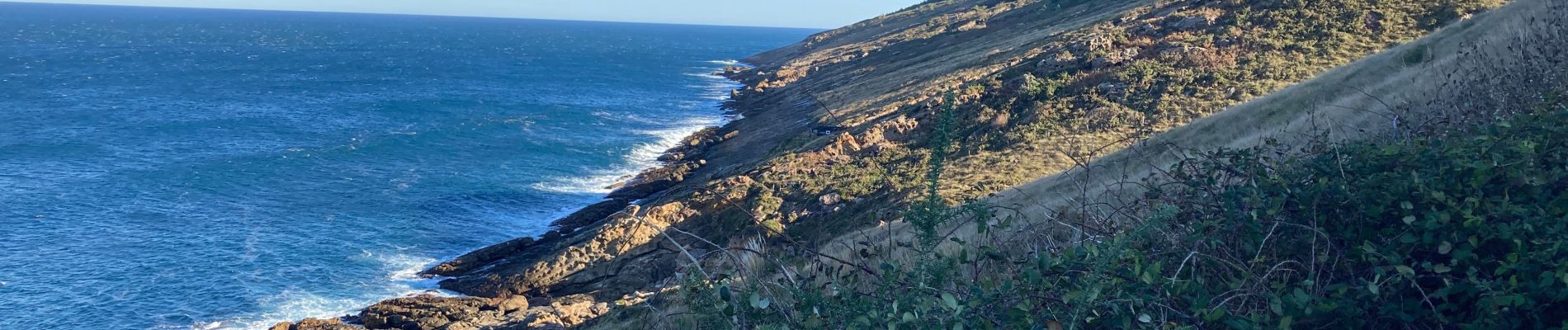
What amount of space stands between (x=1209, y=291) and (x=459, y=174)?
43.2m

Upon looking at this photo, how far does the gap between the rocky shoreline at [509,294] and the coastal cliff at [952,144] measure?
0.07 metres

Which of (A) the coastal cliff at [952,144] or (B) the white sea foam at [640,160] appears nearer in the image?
(A) the coastal cliff at [952,144]

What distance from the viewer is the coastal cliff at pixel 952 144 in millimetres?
23250

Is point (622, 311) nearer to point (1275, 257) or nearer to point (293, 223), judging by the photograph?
point (1275, 257)

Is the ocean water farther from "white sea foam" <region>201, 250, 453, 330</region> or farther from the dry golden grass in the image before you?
the dry golden grass

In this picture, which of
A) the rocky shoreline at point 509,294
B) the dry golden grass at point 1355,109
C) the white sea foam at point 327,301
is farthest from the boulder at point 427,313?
the dry golden grass at point 1355,109

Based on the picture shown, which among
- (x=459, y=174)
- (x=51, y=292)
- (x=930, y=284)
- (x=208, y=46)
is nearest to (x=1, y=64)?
(x=208, y=46)

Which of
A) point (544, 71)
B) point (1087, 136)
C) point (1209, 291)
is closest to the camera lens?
point (1209, 291)

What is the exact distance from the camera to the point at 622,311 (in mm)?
14312

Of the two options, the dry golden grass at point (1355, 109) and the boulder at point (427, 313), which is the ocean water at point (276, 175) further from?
the dry golden grass at point (1355, 109)

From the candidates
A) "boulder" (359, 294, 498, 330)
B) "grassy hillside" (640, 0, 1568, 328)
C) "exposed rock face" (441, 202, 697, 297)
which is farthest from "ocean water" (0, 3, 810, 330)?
"grassy hillside" (640, 0, 1568, 328)

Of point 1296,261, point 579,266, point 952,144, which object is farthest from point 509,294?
point 1296,261

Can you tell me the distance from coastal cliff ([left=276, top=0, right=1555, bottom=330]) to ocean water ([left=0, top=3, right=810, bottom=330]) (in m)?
3.64

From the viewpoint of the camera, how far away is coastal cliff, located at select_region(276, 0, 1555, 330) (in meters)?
23.2
